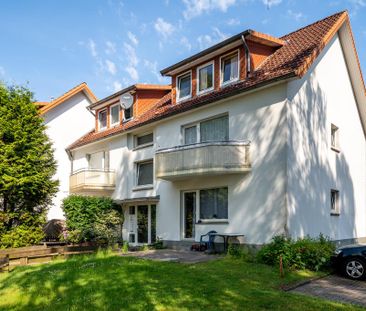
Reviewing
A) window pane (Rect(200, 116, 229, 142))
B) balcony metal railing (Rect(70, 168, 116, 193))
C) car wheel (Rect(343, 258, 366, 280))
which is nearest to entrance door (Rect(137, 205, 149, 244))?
balcony metal railing (Rect(70, 168, 116, 193))

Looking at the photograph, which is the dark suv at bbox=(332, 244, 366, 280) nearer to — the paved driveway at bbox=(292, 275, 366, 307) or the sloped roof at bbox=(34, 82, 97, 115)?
the paved driveway at bbox=(292, 275, 366, 307)

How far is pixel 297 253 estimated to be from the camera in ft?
42.6

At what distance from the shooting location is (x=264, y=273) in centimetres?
1186

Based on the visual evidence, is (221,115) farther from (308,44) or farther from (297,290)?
(297,290)

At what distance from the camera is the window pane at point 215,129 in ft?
57.3

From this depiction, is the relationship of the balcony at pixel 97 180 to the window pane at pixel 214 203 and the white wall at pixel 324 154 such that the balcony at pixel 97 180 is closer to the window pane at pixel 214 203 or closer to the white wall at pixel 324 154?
the window pane at pixel 214 203

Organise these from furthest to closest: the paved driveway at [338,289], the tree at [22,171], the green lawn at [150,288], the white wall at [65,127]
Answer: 1. the white wall at [65,127]
2. the tree at [22,171]
3. the paved driveway at [338,289]
4. the green lawn at [150,288]

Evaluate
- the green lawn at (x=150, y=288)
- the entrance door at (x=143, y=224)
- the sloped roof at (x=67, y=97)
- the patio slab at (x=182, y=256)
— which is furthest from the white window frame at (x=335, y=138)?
the sloped roof at (x=67, y=97)

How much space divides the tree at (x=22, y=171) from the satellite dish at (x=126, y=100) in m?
4.95

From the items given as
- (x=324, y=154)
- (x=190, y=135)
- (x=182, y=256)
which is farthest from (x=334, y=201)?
(x=182, y=256)

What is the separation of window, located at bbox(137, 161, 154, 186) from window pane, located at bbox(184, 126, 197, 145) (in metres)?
3.36

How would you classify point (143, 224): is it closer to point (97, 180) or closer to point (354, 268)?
point (97, 180)

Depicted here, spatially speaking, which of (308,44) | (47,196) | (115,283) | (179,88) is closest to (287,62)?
(308,44)

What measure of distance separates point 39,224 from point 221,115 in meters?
12.0
